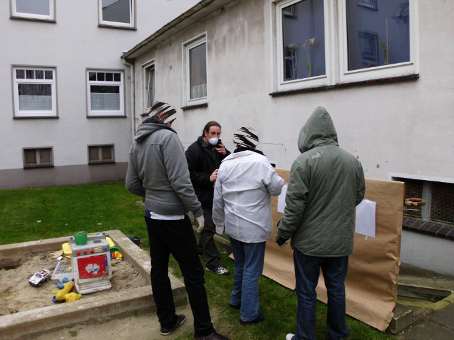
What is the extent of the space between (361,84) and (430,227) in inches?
76.9

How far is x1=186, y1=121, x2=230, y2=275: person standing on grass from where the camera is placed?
555 centimetres

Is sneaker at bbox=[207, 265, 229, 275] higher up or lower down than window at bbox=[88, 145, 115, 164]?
lower down

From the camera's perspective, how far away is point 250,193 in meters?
4.14

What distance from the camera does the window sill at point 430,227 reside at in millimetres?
4863

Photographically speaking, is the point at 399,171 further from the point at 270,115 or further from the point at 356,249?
the point at 270,115

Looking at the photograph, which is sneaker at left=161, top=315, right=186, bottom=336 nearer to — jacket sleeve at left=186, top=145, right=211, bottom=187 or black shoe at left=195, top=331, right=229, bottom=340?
black shoe at left=195, top=331, right=229, bottom=340

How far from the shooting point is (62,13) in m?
14.3

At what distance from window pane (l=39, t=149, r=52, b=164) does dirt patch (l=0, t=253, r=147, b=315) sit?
878 cm

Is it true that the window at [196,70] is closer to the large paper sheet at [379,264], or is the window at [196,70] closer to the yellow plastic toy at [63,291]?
the yellow plastic toy at [63,291]

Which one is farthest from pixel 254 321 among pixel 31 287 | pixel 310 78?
pixel 310 78

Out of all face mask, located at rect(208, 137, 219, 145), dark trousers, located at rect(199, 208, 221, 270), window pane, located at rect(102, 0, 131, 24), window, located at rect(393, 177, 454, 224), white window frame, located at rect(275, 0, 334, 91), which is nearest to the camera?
window, located at rect(393, 177, 454, 224)

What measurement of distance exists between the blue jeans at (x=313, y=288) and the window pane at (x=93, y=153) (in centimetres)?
1268

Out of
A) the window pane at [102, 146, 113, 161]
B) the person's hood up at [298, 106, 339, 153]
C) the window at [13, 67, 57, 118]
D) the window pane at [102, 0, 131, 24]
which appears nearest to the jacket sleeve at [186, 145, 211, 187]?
the person's hood up at [298, 106, 339, 153]

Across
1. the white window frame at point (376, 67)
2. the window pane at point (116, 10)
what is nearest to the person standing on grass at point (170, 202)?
the white window frame at point (376, 67)
